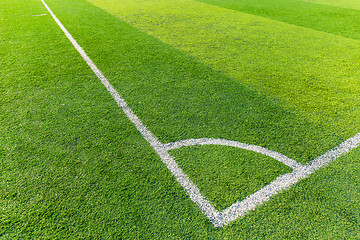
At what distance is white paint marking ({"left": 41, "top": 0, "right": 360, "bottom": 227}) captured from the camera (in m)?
1.92

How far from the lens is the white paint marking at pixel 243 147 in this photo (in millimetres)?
1920

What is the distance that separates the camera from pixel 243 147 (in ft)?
8.36

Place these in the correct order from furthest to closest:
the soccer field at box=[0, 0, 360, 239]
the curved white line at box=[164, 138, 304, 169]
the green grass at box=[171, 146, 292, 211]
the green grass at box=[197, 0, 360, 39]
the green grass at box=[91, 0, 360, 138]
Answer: the green grass at box=[197, 0, 360, 39] → the green grass at box=[91, 0, 360, 138] → the curved white line at box=[164, 138, 304, 169] → the green grass at box=[171, 146, 292, 211] → the soccer field at box=[0, 0, 360, 239]

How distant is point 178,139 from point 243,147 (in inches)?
30.1

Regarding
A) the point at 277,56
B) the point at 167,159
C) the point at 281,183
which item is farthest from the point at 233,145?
the point at 277,56

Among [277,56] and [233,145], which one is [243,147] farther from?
[277,56]

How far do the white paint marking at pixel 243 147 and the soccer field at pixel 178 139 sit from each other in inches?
0.5

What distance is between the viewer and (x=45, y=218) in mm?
1854

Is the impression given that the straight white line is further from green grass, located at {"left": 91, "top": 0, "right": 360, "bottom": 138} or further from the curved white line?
green grass, located at {"left": 91, "top": 0, "right": 360, "bottom": 138}

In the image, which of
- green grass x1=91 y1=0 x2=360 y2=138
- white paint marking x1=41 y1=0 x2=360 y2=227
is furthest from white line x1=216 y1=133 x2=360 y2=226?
green grass x1=91 y1=0 x2=360 y2=138

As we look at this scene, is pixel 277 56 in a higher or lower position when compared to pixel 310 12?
lower

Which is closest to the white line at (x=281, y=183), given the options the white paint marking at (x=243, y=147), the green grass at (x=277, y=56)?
the white paint marking at (x=243, y=147)

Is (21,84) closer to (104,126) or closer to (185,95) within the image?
(104,126)

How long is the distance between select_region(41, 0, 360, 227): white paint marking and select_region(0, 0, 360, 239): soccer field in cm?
1
